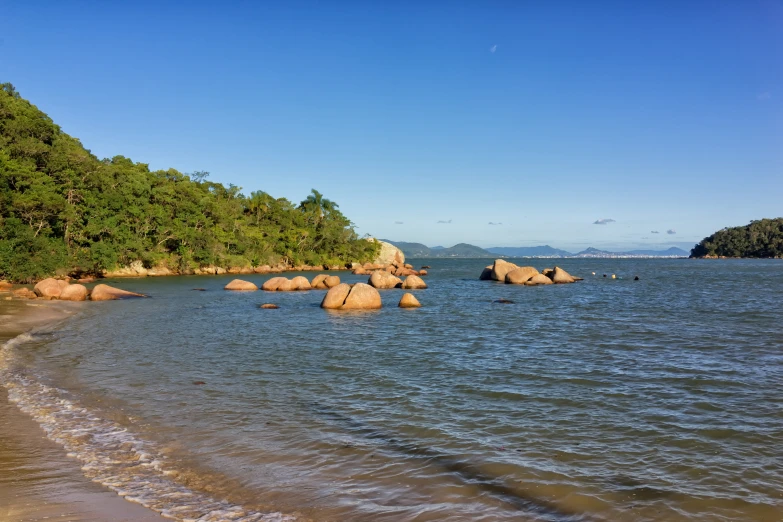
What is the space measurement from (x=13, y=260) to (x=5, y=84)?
24981 millimetres

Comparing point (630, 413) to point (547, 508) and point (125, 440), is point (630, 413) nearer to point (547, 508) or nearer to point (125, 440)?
point (547, 508)

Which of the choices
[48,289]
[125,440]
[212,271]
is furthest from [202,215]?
[125,440]

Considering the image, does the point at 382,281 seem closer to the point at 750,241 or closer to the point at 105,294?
the point at 105,294

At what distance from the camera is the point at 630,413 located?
Result: 875 centimetres

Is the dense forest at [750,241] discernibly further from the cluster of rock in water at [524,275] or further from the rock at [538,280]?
the rock at [538,280]

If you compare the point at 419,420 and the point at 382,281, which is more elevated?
the point at 382,281

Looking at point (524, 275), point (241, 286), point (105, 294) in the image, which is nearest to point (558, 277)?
point (524, 275)

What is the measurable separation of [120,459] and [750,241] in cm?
18675

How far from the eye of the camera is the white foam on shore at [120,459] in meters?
5.24

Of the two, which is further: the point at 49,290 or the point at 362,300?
the point at 49,290

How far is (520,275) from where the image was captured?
47.2 m

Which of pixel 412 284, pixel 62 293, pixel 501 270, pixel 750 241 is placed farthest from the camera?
pixel 750 241

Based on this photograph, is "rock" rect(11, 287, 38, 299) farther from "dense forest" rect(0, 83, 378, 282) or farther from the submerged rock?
the submerged rock

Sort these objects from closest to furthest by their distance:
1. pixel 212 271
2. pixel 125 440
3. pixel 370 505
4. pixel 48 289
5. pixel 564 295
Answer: pixel 370 505, pixel 125 440, pixel 48 289, pixel 564 295, pixel 212 271
